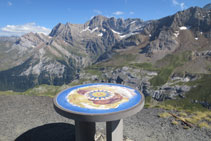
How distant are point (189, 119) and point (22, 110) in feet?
106

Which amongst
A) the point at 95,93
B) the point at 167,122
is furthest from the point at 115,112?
the point at 167,122

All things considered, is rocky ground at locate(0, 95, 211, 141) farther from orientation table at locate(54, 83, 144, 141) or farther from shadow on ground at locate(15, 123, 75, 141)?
orientation table at locate(54, 83, 144, 141)

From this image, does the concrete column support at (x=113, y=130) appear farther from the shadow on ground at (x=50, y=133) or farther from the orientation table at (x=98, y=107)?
the shadow on ground at (x=50, y=133)

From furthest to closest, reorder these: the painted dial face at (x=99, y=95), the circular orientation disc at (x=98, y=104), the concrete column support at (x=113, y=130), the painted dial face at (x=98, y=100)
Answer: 1. the painted dial face at (x=99, y=95)
2. the concrete column support at (x=113, y=130)
3. the painted dial face at (x=98, y=100)
4. the circular orientation disc at (x=98, y=104)

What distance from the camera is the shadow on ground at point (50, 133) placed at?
80.5ft

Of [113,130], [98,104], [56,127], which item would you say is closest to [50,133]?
[56,127]

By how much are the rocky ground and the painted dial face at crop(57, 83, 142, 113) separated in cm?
724

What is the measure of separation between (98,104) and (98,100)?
4.42 ft

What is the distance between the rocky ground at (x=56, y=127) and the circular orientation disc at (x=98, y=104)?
23.8 feet

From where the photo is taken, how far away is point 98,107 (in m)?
17.7

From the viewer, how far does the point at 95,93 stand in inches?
899

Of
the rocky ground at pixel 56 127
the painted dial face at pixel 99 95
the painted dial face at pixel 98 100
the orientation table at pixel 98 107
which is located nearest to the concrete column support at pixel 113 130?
the orientation table at pixel 98 107

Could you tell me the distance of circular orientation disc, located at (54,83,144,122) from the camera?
1602cm

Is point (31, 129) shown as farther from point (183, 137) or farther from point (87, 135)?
point (183, 137)
